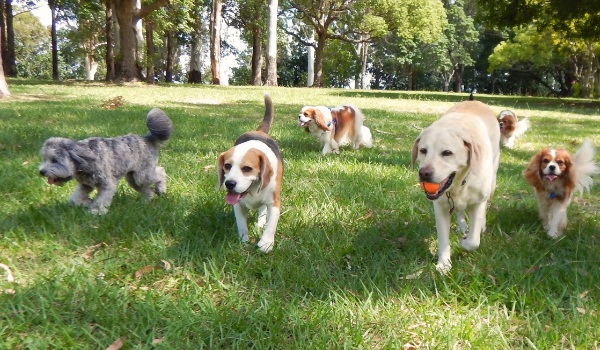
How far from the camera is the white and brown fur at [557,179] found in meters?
4.03

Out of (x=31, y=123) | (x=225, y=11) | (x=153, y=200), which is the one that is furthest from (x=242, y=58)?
(x=153, y=200)

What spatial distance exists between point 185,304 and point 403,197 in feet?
10.1

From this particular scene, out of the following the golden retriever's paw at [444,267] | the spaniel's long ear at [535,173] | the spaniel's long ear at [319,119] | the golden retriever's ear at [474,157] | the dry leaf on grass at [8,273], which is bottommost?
the dry leaf on grass at [8,273]

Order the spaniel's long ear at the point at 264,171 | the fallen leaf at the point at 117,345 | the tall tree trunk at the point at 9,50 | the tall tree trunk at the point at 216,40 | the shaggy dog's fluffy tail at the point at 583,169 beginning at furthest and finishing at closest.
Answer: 1. the tall tree trunk at the point at 216,40
2. the tall tree trunk at the point at 9,50
3. the shaggy dog's fluffy tail at the point at 583,169
4. the spaniel's long ear at the point at 264,171
5. the fallen leaf at the point at 117,345

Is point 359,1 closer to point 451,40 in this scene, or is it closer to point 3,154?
point 451,40

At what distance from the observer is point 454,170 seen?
9.72ft

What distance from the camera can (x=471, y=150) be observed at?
117 inches

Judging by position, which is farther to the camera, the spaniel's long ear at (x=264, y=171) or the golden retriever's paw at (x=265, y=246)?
the spaniel's long ear at (x=264, y=171)

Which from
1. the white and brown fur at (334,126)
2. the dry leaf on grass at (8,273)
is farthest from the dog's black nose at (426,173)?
the white and brown fur at (334,126)

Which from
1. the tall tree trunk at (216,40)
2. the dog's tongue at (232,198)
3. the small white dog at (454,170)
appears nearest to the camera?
the small white dog at (454,170)

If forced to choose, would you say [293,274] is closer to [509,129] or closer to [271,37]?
[509,129]

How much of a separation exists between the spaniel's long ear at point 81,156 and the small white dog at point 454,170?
10.4 feet

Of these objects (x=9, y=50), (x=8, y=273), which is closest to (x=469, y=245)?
(x=8, y=273)

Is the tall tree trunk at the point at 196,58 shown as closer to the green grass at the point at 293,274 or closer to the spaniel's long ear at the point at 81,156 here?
the green grass at the point at 293,274
